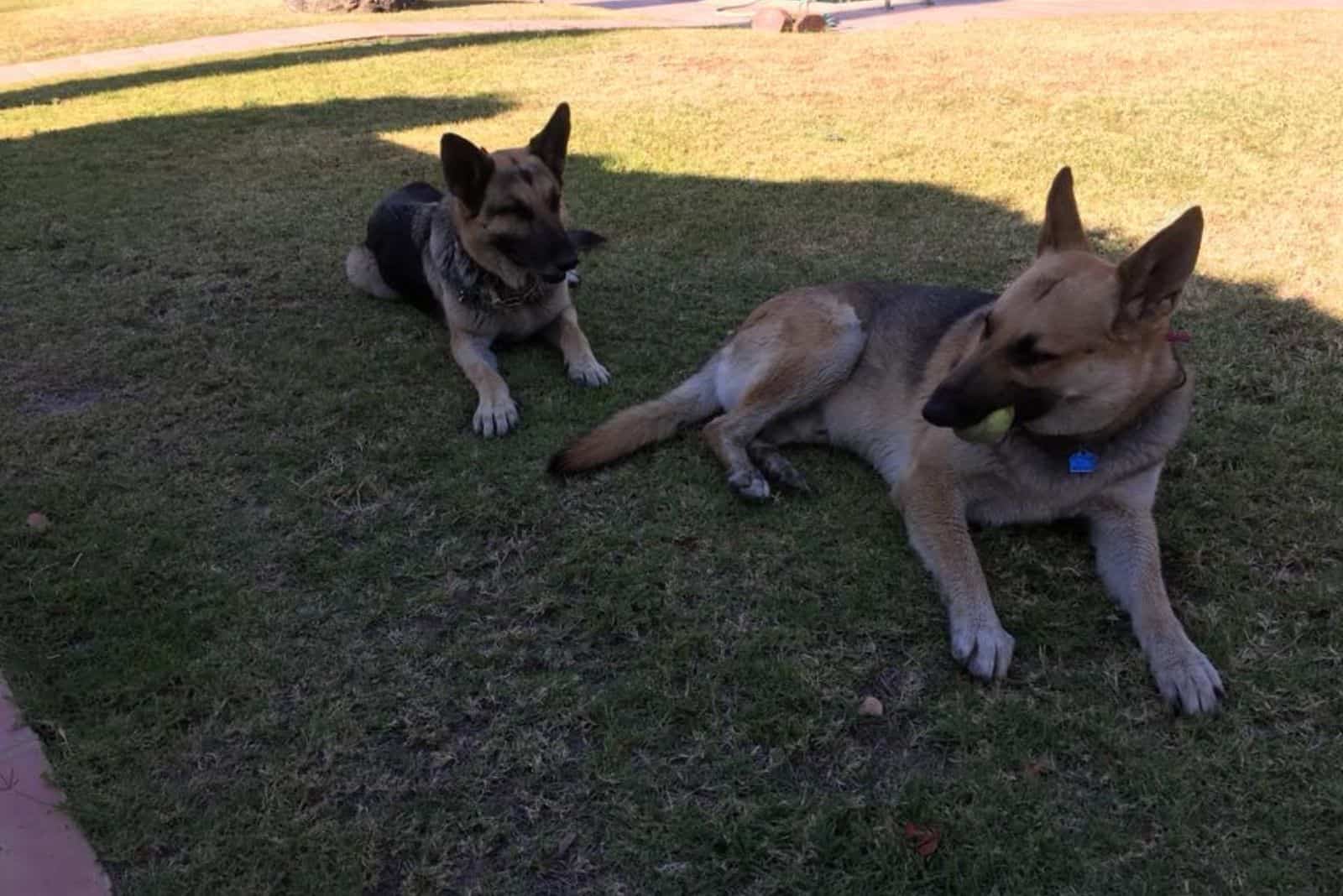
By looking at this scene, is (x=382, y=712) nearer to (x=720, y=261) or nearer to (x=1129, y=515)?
(x=1129, y=515)

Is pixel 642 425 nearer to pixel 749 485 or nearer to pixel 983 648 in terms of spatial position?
pixel 749 485

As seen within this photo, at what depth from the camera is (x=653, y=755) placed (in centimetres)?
247

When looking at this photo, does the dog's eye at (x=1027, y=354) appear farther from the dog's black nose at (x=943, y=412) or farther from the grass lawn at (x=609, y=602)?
the grass lawn at (x=609, y=602)

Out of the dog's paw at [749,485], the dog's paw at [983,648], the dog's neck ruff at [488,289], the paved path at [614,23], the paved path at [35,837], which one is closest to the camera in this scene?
the paved path at [35,837]

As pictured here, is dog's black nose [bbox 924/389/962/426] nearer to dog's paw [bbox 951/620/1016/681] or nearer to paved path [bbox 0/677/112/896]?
dog's paw [bbox 951/620/1016/681]

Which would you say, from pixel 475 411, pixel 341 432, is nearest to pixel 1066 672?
pixel 475 411

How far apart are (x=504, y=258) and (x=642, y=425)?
1.35 m

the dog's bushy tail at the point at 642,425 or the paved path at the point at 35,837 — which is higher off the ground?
the paved path at the point at 35,837

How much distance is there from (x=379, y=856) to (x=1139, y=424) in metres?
2.52

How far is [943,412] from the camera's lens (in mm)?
2754

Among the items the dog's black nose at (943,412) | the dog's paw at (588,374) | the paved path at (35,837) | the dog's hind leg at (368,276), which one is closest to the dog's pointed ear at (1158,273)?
the dog's black nose at (943,412)

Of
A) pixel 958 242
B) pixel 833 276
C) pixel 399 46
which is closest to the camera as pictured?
pixel 833 276

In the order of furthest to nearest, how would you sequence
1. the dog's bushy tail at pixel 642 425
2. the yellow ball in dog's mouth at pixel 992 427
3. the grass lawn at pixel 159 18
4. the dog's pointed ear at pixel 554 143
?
the grass lawn at pixel 159 18, the dog's pointed ear at pixel 554 143, the dog's bushy tail at pixel 642 425, the yellow ball in dog's mouth at pixel 992 427

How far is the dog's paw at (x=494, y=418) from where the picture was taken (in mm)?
3961
